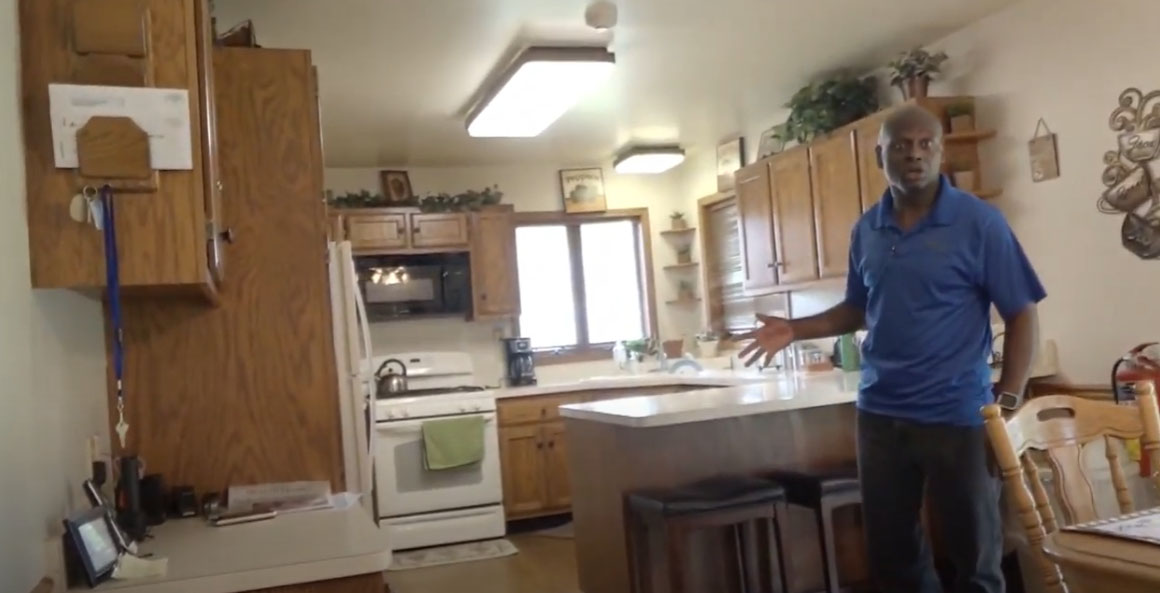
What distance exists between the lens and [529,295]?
640 cm

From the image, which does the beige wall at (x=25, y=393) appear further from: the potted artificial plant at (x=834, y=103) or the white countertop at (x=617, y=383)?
the white countertop at (x=617, y=383)

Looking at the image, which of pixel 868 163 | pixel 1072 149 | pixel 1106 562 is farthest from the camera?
pixel 868 163

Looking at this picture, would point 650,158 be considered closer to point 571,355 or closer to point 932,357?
point 571,355

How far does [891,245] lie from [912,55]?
2.04 meters

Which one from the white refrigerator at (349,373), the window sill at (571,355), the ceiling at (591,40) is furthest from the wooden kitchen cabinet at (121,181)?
the window sill at (571,355)

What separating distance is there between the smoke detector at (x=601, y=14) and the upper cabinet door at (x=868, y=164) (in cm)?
130

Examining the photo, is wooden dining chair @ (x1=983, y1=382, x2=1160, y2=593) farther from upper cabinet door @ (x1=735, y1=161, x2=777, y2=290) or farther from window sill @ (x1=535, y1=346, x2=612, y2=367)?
window sill @ (x1=535, y1=346, x2=612, y2=367)

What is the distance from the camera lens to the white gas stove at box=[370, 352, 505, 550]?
5.09 metres

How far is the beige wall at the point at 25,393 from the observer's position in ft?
4.78

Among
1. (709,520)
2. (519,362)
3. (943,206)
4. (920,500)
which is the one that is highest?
(943,206)

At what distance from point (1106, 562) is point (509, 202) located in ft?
17.7

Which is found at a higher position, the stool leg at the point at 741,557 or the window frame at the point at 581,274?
the window frame at the point at 581,274

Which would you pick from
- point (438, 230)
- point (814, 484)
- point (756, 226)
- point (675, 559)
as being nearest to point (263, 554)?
point (675, 559)

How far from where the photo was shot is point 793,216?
470 centimetres
